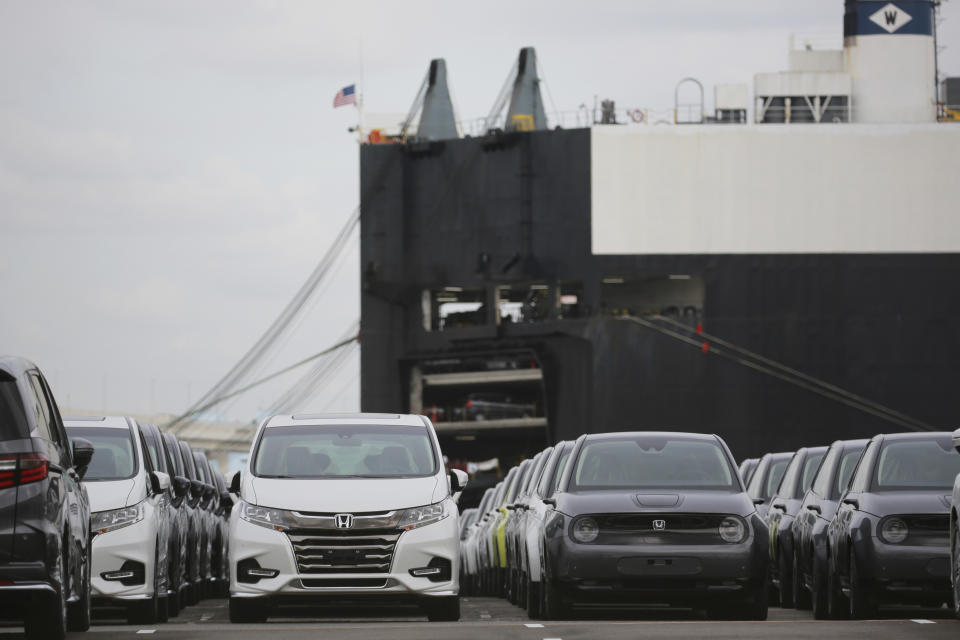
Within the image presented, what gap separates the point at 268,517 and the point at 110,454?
6.56 ft

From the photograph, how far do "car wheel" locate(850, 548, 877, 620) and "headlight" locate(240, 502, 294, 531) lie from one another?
445 centimetres

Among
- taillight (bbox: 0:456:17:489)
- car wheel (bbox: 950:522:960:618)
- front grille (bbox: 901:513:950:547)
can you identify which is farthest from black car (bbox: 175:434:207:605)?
car wheel (bbox: 950:522:960:618)

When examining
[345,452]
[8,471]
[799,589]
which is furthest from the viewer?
[799,589]

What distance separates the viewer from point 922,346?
2416 inches

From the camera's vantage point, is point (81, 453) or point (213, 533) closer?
point (81, 453)

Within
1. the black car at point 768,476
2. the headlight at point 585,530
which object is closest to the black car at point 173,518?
the headlight at point 585,530

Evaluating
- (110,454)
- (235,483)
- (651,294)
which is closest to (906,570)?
(235,483)

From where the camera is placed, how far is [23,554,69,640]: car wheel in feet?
31.0

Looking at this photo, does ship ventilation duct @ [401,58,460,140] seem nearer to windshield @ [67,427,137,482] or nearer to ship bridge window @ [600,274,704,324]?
ship bridge window @ [600,274,704,324]

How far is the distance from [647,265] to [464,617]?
46371mm

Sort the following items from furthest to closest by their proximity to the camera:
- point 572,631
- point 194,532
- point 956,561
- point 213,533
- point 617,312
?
point 617,312
point 213,533
point 194,532
point 572,631
point 956,561

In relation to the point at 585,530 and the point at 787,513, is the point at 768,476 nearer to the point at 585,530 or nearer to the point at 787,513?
the point at 787,513

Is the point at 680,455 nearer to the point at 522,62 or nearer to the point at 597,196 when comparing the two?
the point at 597,196

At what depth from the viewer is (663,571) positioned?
524 inches
